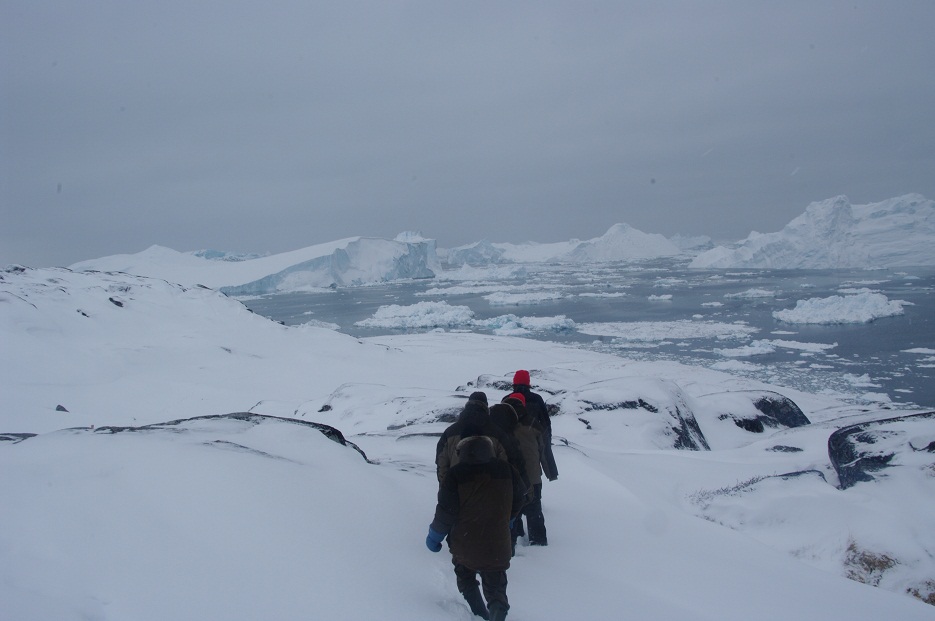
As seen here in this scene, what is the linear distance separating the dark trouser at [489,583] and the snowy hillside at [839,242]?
83.3 metres

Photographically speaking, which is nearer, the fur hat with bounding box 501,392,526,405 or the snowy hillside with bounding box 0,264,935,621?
the snowy hillside with bounding box 0,264,935,621

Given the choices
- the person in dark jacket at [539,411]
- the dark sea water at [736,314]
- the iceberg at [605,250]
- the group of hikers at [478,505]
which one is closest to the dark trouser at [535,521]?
the person in dark jacket at [539,411]

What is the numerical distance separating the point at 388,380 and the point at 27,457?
17.6 m

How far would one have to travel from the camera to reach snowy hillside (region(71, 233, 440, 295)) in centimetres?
7112

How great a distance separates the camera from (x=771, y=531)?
556 centimetres

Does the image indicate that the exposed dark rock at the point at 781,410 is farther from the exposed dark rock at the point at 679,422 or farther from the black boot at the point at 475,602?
the black boot at the point at 475,602

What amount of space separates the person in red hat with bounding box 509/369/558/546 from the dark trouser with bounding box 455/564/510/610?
123cm

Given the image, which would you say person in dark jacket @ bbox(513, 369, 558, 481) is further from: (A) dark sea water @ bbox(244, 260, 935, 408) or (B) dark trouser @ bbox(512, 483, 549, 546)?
(A) dark sea water @ bbox(244, 260, 935, 408)

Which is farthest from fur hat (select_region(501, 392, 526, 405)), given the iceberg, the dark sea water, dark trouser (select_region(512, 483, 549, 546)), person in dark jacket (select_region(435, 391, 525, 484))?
the iceberg

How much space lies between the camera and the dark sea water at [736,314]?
22.9 meters

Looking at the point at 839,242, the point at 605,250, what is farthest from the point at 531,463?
the point at 605,250

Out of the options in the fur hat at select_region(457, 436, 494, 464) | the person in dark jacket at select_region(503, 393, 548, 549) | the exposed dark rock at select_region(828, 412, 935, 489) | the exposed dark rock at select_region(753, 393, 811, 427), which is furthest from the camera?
the exposed dark rock at select_region(753, 393, 811, 427)

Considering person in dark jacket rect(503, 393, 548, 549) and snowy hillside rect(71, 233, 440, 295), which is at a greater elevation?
snowy hillside rect(71, 233, 440, 295)

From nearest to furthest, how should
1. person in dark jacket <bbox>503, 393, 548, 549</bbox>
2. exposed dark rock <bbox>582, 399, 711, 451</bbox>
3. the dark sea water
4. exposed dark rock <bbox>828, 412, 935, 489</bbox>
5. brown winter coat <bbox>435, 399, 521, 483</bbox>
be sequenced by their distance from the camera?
brown winter coat <bbox>435, 399, 521, 483</bbox>, person in dark jacket <bbox>503, 393, 548, 549</bbox>, exposed dark rock <bbox>828, 412, 935, 489</bbox>, exposed dark rock <bbox>582, 399, 711, 451</bbox>, the dark sea water
